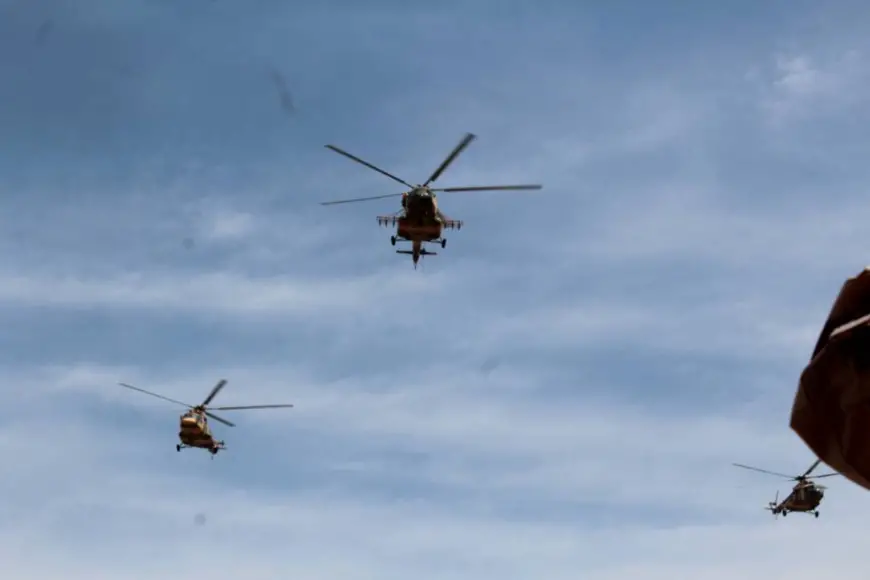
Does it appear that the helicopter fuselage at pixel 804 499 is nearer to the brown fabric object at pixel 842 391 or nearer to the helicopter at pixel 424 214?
the helicopter at pixel 424 214

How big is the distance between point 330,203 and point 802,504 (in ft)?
123

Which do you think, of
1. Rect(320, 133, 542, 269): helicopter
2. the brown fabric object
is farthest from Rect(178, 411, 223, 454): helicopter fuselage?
the brown fabric object

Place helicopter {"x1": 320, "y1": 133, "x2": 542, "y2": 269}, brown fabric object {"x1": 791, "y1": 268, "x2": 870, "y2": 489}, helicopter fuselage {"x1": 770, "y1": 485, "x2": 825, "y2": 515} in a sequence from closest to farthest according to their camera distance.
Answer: brown fabric object {"x1": 791, "y1": 268, "x2": 870, "y2": 489}, helicopter {"x1": 320, "y1": 133, "x2": 542, "y2": 269}, helicopter fuselage {"x1": 770, "y1": 485, "x2": 825, "y2": 515}

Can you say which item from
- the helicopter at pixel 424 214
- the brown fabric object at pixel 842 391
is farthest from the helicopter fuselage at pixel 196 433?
the brown fabric object at pixel 842 391

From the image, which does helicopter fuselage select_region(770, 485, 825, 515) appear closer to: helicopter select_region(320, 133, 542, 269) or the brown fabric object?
helicopter select_region(320, 133, 542, 269)

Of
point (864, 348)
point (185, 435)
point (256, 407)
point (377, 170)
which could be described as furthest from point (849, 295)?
point (256, 407)

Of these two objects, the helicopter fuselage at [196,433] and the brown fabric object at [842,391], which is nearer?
the brown fabric object at [842,391]

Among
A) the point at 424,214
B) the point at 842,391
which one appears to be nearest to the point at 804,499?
the point at 424,214

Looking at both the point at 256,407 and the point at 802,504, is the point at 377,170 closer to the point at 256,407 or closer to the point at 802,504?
the point at 256,407

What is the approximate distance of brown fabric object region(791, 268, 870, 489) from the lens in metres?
4.14

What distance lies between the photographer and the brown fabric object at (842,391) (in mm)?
4141

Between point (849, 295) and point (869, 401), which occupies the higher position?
point (849, 295)

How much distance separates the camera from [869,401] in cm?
414

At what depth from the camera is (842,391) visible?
13.9 ft
